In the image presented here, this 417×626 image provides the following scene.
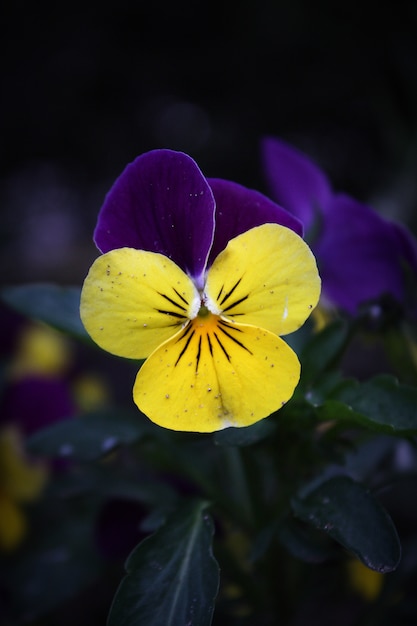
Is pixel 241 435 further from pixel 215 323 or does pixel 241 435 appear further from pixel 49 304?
pixel 49 304

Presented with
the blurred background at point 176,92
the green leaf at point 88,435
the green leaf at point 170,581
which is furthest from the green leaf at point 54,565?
the blurred background at point 176,92

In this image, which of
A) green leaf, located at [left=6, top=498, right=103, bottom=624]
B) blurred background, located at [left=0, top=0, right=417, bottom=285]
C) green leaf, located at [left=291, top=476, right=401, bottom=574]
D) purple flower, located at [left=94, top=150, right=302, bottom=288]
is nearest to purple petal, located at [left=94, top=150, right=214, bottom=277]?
purple flower, located at [left=94, top=150, right=302, bottom=288]

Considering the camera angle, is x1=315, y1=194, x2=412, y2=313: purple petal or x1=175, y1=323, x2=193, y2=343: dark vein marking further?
x1=315, y1=194, x2=412, y2=313: purple petal

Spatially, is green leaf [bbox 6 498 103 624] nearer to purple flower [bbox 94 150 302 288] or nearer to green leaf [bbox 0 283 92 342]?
green leaf [bbox 0 283 92 342]

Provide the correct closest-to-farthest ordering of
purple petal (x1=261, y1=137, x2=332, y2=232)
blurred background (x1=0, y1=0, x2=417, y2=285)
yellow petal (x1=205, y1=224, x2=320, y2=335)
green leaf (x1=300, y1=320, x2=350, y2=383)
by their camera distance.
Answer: yellow petal (x1=205, y1=224, x2=320, y2=335), green leaf (x1=300, y1=320, x2=350, y2=383), purple petal (x1=261, y1=137, x2=332, y2=232), blurred background (x1=0, y1=0, x2=417, y2=285)

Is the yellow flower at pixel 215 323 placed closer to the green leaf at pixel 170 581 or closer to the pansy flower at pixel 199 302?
the pansy flower at pixel 199 302
